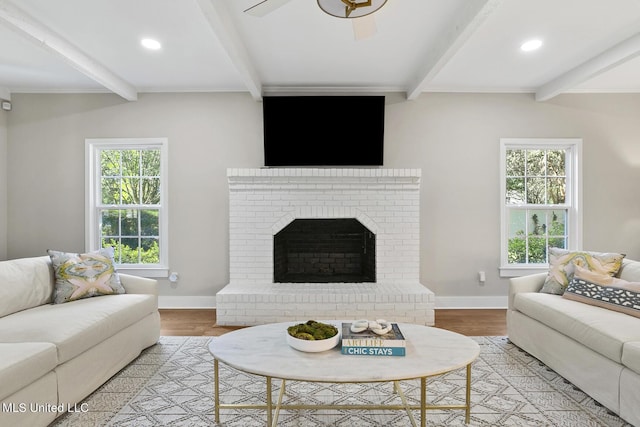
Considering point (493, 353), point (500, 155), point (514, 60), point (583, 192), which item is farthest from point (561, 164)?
point (493, 353)

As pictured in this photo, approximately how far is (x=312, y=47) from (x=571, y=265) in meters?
2.72

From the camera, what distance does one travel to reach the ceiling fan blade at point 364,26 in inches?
85.4

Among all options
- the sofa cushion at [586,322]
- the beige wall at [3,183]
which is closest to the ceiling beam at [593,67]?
the sofa cushion at [586,322]

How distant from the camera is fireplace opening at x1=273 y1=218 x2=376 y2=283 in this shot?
466 centimetres

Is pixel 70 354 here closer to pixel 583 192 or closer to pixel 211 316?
pixel 211 316

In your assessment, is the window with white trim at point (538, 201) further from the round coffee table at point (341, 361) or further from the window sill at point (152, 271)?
the window sill at point (152, 271)

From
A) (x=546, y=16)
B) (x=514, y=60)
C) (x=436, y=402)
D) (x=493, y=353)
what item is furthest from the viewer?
(x=514, y=60)

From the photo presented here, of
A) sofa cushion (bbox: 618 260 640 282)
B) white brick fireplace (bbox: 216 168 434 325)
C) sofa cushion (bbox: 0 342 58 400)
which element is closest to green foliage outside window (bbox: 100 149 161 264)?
white brick fireplace (bbox: 216 168 434 325)

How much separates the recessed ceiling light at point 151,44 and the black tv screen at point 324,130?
1.30 metres

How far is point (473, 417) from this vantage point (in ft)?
7.16

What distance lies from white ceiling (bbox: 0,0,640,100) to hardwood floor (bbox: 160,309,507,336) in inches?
93.2

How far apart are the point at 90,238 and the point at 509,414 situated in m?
4.41

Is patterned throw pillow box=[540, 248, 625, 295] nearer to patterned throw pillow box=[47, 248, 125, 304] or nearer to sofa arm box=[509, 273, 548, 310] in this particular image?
sofa arm box=[509, 273, 548, 310]

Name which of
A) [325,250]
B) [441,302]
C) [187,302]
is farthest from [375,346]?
[187,302]
